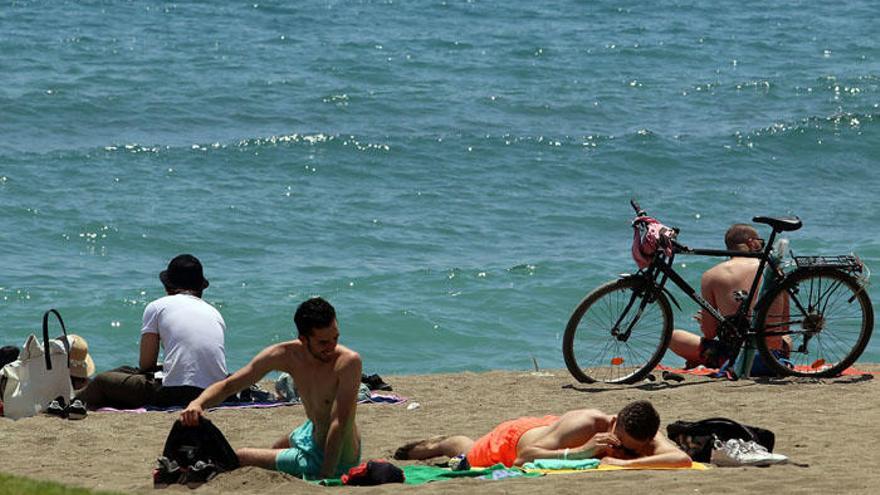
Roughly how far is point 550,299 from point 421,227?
342 centimetres

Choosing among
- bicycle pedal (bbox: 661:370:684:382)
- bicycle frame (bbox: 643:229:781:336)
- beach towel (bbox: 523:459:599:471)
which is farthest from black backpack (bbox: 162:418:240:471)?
bicycle pedal (bbox: 661:370:684:382)

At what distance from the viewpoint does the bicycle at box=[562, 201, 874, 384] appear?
443 inches

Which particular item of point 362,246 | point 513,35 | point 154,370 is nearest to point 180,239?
point 362,246

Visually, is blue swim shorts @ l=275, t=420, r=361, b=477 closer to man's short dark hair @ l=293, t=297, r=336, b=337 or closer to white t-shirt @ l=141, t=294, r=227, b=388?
A: man's short dark hair @ l=293, t=297, r=336, b=337

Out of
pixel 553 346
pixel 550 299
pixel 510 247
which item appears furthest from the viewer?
pixel 510 247

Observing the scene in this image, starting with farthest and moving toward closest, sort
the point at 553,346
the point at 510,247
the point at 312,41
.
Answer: the point at 312,41 < the point at 510,247 < the point at 553,346

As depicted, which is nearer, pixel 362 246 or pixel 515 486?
pixel 515 486

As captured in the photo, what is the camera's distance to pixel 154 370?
10.8m

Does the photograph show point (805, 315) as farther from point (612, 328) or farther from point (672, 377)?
point (612, 328)

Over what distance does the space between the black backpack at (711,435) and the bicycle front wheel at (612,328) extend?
7.80 feet

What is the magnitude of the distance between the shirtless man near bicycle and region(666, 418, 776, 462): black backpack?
2.73 meters

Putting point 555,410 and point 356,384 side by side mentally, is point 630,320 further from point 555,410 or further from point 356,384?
point 356,384

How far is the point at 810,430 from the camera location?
380 inches

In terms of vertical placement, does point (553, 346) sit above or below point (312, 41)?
below
